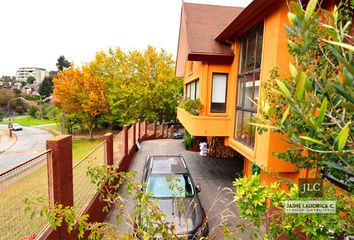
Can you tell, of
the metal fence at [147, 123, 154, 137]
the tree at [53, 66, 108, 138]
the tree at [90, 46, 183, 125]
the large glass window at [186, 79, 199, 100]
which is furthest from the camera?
the tree at [90, 46, 183, 125]

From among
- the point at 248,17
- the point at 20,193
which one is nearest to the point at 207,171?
the point at 248,17

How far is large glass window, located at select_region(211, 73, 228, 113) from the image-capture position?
998cm

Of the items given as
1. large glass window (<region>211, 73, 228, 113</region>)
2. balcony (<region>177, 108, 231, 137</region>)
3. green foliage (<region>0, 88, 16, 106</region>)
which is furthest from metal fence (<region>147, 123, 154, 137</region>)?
green foliage (<region>0, 88, 16, 106</region>)

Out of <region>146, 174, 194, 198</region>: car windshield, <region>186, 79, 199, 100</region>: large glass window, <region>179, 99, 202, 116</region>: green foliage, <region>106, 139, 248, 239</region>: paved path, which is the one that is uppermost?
<region>186, 79, 199, 100</region>: large glass window

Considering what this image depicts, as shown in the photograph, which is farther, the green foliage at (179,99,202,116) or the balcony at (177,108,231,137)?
the green foliage at (179,99,202,116)

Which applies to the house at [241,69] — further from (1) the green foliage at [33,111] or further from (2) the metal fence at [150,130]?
(1) the green foliage at [33,111]

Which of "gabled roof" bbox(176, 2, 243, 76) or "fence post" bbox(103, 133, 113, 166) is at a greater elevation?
"gabled roof" bbox(176, 2, 243, 76)

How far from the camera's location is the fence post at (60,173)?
3.82 meters

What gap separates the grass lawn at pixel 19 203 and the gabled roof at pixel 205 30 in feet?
24.8

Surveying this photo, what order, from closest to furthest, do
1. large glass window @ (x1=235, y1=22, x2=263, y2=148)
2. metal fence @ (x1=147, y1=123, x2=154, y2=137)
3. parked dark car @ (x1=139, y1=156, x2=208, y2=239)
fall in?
parked dark car @ (x1=139, y1=156, x2=208, y2=239)
large glass window @ (x1=235, y1=22, x2=263, y2=148)
metal fence @ (x1=147, y1=123, x2=154, y2=137)

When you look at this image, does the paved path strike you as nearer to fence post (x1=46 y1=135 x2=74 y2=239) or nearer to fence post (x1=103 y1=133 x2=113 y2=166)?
fence post (x1=103 y1=133 x2=113 y2=166)

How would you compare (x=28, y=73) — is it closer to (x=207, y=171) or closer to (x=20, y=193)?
(x=207, y=171)

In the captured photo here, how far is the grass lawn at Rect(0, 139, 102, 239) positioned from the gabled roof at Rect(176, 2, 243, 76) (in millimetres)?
7545

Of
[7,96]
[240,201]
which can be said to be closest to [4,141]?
[7,96]
